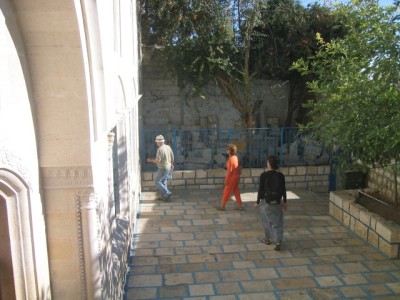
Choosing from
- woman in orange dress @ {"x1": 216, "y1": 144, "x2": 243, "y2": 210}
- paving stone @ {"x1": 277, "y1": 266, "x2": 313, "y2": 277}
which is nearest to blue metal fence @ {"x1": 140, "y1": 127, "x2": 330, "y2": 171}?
woman in orange dress @ {"x1": 216, "y1": 144, "x2": 243, "y2": 210}

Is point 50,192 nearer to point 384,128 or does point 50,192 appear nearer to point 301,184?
point 384,128

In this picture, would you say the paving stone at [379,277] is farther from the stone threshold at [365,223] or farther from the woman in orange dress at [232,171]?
the woman in orange dress at [232,171]

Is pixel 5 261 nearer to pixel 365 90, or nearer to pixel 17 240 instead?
pixel 17 240

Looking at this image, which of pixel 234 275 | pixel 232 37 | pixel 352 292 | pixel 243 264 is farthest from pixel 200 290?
pixel 232 37

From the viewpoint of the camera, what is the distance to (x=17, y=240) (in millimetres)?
2477

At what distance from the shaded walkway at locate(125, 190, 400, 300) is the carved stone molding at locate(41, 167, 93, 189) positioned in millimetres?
2412

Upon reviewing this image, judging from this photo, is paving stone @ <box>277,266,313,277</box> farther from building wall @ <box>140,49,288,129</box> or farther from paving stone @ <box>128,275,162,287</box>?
building wall @ <box>140,49,288,129</box>

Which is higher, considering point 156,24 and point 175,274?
point 156,24

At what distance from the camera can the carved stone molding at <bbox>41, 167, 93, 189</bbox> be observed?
2771 millimetres

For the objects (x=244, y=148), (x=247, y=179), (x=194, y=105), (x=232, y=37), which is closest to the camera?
(x=247, y=179)

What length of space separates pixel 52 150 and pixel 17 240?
2.15ft

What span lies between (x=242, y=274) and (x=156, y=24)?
7938 mm

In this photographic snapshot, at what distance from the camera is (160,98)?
43.2ft

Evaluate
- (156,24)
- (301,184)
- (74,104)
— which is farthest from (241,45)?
(74,104)
